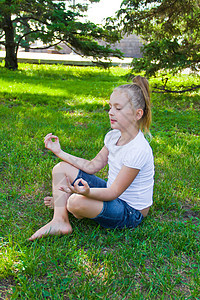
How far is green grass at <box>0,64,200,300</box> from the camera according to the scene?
1.79 meters

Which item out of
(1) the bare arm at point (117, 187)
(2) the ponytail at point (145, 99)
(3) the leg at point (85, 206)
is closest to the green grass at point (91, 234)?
(3) the leg at point (85, 206)

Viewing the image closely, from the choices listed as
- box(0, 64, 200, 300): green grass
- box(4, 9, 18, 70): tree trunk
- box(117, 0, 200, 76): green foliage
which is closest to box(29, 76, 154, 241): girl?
box(0, 64, 200, 300): green grass

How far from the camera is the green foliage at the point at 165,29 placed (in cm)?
666

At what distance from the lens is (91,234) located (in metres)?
2.28

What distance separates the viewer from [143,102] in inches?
91.0

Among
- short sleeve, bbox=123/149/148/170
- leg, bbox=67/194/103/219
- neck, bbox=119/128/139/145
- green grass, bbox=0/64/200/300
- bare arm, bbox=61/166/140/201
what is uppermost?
neck, bbox=119/128/139/145

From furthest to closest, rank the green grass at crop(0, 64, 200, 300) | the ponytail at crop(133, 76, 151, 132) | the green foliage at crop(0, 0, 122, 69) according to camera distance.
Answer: the green foliage at crop(0, 0, 122, 69) < the ponytail at crop(133, 76, 151, 132) < the green grass at crop(0, 64, 200, 300)

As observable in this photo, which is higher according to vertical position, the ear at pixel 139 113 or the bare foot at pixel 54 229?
the ear at pixel 139 113

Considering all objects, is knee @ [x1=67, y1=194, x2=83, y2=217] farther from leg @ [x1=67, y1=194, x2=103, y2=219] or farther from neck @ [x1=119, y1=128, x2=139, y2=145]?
neck @ [x1=119, y1=128, x2=139, y2=145]

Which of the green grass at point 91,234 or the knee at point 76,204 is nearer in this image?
the green grass at point 91,234

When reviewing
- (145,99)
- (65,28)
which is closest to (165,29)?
(65,28)

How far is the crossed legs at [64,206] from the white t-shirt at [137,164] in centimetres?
31

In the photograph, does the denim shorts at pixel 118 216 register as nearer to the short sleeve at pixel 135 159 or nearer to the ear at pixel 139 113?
the short sleeve at pixel 135 159

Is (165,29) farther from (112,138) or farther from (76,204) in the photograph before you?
(76,204)
